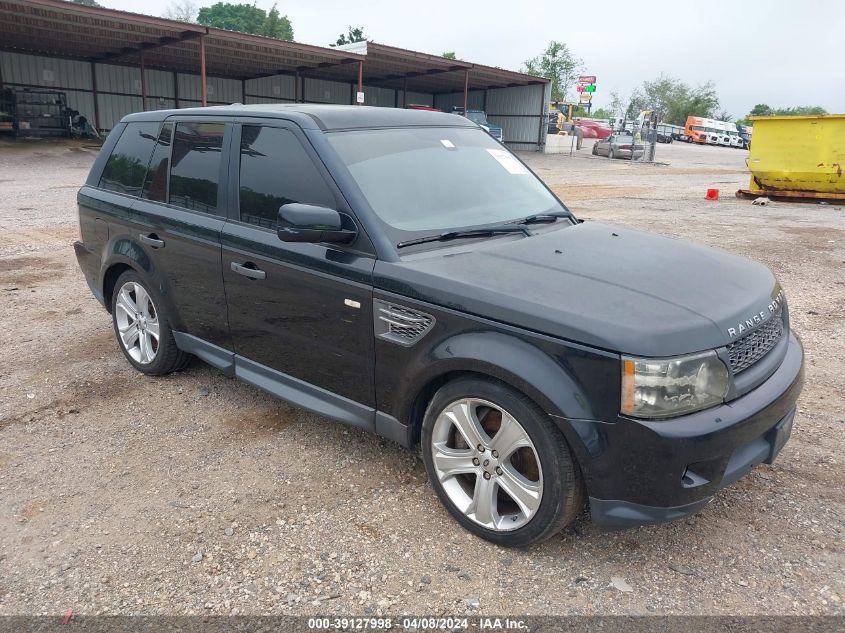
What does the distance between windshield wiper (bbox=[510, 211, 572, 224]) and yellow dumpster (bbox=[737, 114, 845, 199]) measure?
11748 mm

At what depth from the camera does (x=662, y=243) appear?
11.4 feet

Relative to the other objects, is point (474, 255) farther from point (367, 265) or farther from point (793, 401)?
point (793, 401)

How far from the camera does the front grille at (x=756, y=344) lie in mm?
2592

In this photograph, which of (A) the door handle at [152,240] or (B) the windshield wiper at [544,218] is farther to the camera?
(A) the door handle at [152,240]

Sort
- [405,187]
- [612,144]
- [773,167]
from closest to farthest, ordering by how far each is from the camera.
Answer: [405,187] → [773,167] → [612,144]

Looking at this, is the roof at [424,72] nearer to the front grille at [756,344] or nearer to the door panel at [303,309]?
the door panel at [303,309]

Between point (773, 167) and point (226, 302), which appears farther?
point (773, 167)

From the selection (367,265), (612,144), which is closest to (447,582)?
(367,265)

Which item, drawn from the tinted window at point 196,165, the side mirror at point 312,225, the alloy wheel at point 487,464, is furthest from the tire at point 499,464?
the tinted window at point 196,165

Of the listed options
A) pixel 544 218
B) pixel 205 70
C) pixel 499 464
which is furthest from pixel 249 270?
pixel 205 70

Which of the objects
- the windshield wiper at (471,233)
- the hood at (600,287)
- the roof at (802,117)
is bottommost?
the hood at (600,287)

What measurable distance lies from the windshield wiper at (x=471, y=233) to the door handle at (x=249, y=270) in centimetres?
91

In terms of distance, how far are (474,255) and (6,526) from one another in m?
2.51

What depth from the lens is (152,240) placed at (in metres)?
4.26
